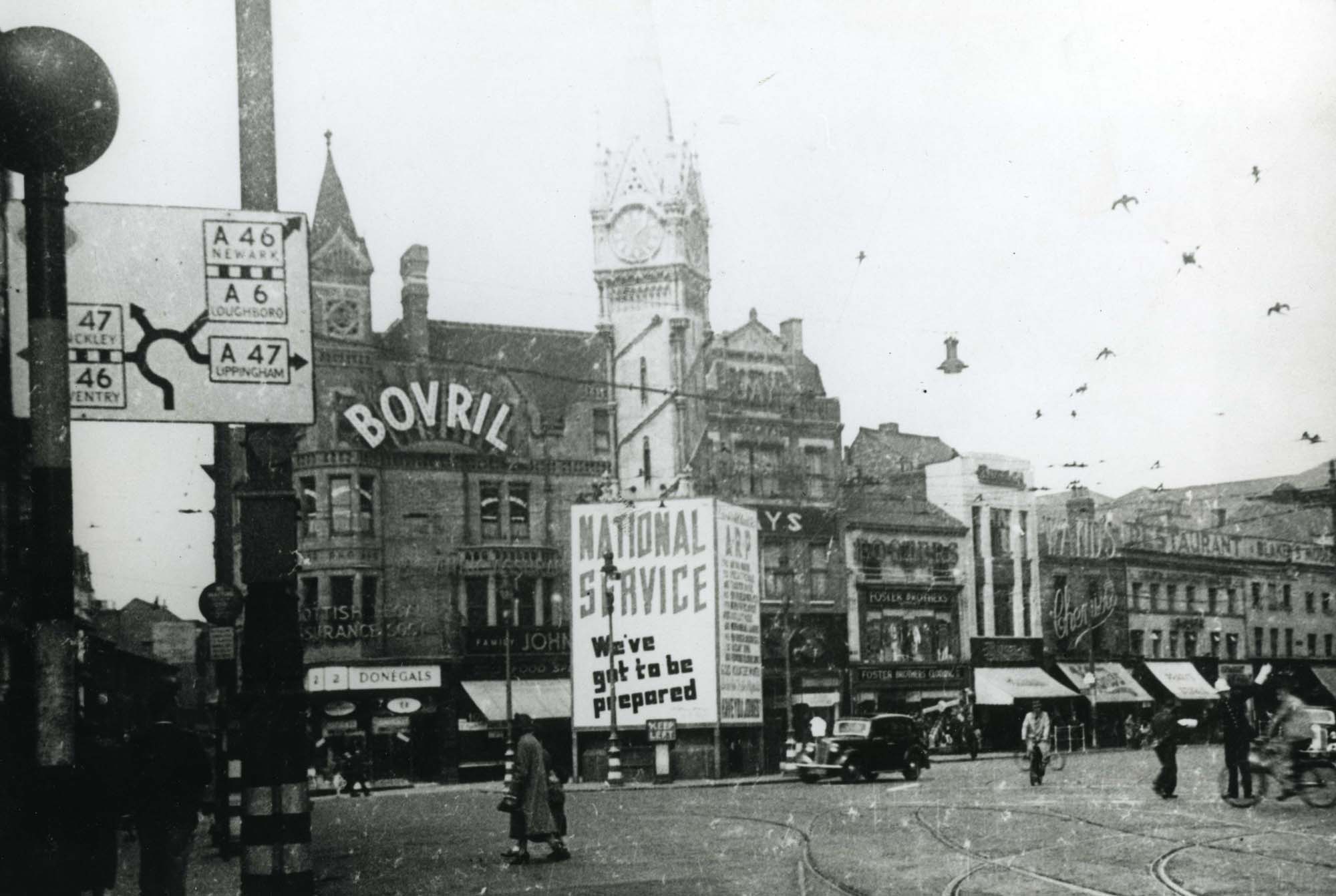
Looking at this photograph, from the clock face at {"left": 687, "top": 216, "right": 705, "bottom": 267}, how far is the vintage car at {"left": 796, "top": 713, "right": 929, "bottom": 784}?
10.2 meters

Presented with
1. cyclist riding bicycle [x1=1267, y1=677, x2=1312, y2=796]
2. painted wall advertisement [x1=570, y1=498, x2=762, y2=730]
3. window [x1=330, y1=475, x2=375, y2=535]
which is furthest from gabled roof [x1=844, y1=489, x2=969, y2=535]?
cyclist riding bicycle [x1=1267, y1=677, x2=1312, y2=796]

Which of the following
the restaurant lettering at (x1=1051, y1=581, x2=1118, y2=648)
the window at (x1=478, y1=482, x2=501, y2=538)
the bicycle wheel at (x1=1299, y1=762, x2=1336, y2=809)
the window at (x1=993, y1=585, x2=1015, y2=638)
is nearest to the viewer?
the bicycle wheel at (x1=1299, y1=762, x2=1336, y2=809)

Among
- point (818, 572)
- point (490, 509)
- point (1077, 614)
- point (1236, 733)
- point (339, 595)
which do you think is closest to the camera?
point (1236, 733)

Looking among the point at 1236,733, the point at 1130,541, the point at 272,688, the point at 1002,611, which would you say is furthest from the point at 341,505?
the point at 272,688

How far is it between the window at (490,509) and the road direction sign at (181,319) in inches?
1444

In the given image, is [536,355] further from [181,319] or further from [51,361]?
[51,361]

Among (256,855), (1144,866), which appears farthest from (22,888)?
(1144,866)

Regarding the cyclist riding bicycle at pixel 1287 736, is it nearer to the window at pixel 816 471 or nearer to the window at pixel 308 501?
the window at pixel 308 501

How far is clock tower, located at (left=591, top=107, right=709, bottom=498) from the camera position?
2942cm

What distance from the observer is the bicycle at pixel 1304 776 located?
16828 mm

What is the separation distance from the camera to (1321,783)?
55.2 ft

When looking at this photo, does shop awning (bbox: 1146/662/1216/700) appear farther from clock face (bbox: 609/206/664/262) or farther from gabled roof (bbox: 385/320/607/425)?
clock face (bbox: 609/206/664/262)

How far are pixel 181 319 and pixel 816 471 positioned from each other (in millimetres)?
43133

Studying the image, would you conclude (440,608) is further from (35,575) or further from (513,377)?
(35,575)
